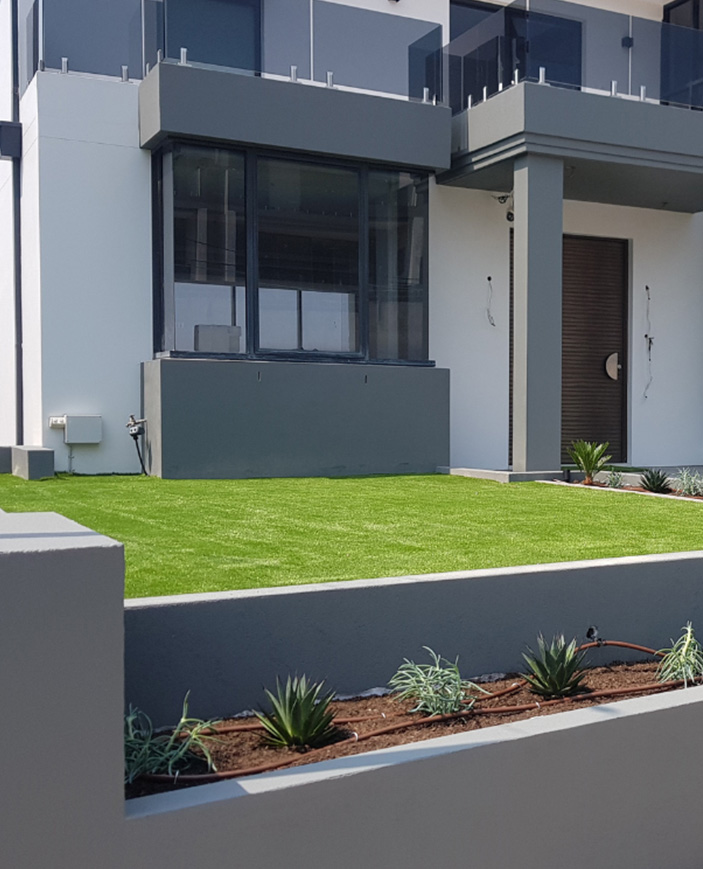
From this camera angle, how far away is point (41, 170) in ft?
34.4

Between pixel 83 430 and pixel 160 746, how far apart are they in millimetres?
7472

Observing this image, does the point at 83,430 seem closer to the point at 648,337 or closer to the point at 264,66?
the point at 264,66

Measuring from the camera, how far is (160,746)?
11.5ft

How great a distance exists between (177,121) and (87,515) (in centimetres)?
495

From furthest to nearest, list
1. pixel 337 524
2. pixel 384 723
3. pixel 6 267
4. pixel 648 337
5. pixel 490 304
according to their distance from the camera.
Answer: pixel 648 337, pixel 490 304, pixel 6 267, pixel 337 524, pixel 384 723

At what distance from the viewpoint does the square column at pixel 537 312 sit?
1102 cm

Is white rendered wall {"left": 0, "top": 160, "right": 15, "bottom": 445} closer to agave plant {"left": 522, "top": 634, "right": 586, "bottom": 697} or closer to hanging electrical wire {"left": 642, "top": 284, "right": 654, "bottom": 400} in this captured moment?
hanging electrical wire {"left": 642, "top": 284, "right": 654, "bottom": 400}

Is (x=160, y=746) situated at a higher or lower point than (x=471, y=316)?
lower

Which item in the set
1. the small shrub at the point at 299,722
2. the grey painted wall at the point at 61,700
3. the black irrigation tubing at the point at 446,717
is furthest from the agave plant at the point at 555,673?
the grey painted wall at the point at 61,700

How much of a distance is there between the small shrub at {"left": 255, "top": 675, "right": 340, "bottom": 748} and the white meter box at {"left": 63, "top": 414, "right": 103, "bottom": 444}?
7315 millimetres

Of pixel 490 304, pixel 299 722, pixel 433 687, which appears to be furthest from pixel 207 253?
pixel 299 722

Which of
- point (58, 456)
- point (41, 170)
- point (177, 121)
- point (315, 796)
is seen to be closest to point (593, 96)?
point (177, 121)

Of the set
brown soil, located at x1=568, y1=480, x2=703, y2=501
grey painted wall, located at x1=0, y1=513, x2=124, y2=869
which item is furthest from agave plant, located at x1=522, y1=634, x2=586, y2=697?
brown soil, located at x1=568, y1=480, x2=703, y2=501

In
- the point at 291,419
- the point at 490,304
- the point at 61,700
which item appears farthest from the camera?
the point at 490,304
